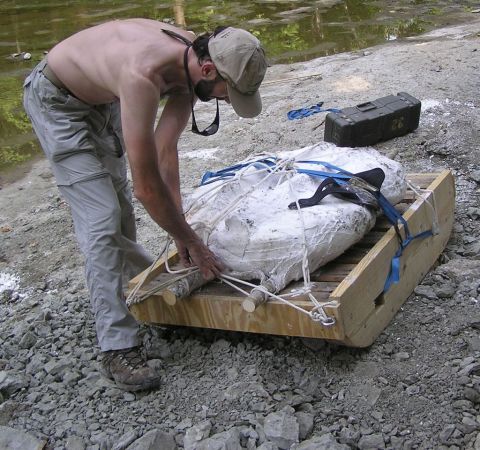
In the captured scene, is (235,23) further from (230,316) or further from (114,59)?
(230,316)

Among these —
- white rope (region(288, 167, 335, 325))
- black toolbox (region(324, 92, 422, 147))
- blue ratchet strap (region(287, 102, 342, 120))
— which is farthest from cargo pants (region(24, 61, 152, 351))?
blue ratchet strap (region(287, 102, 342, 120))

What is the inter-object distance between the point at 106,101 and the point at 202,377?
4.62ft

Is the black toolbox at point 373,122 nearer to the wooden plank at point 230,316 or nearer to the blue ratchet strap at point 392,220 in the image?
the blue ratchet strap at point 392,220

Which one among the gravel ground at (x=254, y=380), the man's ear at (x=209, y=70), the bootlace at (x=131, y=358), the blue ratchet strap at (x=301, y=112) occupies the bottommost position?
the blue ratchet strap at (x=301, y=112)

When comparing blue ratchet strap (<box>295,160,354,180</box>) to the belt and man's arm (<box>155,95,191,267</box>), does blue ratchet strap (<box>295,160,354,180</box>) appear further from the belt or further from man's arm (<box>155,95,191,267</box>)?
the belt

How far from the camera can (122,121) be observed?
9.07 ft

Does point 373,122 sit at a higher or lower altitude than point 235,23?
higher

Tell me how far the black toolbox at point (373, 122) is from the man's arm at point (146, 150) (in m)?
2.66

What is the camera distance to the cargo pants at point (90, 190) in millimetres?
3186

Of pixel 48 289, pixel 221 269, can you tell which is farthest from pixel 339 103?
pixel 221 269

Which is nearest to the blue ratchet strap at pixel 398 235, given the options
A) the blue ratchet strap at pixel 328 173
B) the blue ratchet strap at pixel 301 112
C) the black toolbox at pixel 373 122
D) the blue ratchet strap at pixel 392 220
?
the blue ratchet strap at pixel 392 220

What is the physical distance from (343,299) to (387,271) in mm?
521

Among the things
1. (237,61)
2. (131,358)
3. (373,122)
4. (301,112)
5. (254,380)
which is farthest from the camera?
(301,112)

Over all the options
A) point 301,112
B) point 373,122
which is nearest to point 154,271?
point 373,122
